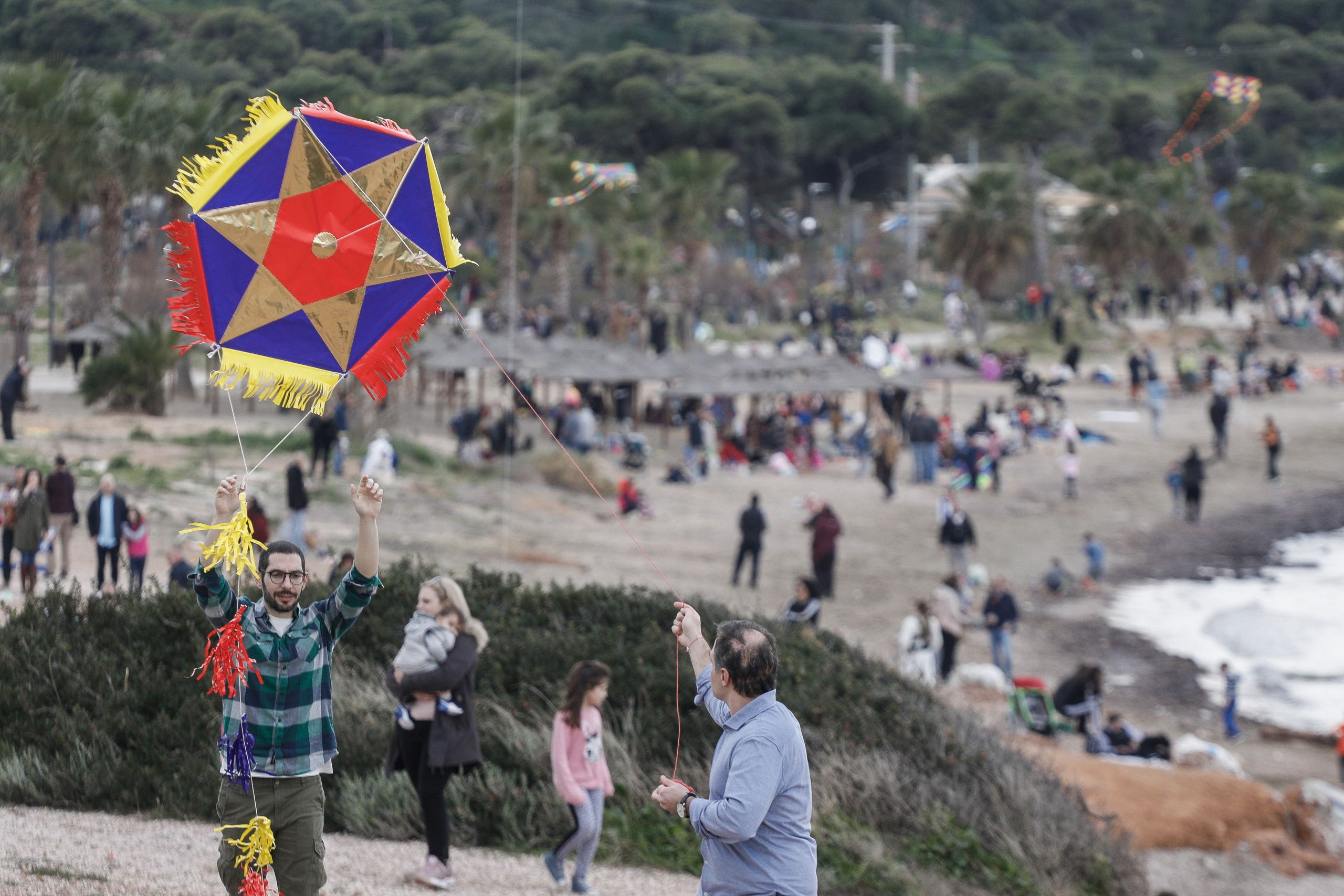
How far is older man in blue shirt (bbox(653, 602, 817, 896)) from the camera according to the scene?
3650mm

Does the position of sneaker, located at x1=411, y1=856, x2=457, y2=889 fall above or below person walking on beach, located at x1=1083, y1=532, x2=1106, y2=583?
above

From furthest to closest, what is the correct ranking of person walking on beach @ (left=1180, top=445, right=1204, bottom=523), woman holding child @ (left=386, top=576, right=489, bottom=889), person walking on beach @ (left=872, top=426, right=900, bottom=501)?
person walking on beach @ (left=1180, top=445, right=1204, bottom=523) < person walking on beach @ (left=872, top=426, right=900, bottom=501) < woman holding child @ (left=386, top=576, right=489, bottom=889)

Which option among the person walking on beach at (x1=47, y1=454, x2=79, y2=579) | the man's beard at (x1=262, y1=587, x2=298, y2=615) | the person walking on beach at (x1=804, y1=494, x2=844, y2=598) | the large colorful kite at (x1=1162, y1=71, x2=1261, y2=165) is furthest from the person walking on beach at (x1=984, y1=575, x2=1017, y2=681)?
the large colorful kite at (x1=1162, y1=71, x2=1261, y2=165)

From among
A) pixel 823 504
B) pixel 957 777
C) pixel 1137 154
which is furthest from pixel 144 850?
pixel 1137 154

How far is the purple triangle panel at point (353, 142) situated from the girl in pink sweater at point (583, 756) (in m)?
2.32

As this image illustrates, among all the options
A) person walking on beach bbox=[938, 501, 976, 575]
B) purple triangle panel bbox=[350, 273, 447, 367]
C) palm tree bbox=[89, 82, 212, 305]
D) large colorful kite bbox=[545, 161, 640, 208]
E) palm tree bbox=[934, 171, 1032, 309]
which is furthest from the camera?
palm tree bbox=[934, 171, 1032, 309]

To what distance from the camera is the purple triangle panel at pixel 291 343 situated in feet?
16.1

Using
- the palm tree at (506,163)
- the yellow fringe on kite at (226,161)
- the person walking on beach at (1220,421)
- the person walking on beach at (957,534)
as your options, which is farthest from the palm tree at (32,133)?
the person walking on beach at (1220,421)

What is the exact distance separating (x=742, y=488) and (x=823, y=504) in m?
7.17

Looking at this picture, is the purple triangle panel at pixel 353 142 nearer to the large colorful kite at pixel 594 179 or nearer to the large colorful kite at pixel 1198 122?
the large colorful kite at pixel 594 179

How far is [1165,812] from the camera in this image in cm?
1030

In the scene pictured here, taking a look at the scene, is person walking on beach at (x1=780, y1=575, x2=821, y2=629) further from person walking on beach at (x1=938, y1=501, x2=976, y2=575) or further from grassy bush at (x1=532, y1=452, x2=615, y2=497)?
grassy bush at (x1=532, y1=452, x2=615, y2=497)

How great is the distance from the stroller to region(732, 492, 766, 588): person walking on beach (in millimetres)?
4702

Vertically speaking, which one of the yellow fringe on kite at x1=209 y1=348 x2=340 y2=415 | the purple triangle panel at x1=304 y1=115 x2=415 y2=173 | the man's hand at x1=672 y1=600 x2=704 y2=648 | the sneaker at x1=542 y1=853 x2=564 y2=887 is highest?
the purple triangle panel at x1=304 y1=115 x2=415 y2=173
